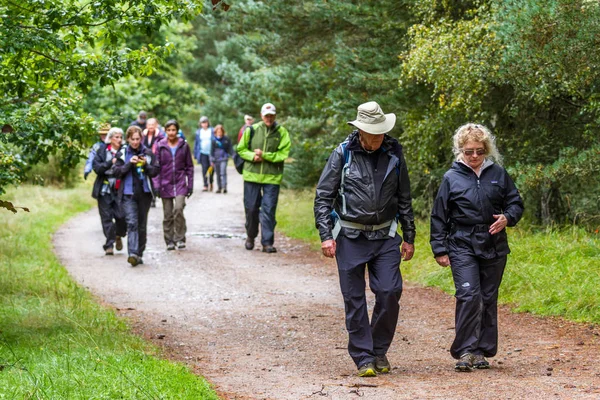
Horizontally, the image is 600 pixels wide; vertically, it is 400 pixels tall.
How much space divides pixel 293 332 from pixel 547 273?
3.19m

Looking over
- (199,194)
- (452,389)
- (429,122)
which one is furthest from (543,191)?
(199,194)

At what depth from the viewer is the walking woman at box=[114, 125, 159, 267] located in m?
14.1

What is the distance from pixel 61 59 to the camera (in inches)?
364

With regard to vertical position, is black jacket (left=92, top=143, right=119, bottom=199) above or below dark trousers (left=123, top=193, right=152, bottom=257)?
above

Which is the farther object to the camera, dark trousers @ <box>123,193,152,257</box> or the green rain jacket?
the green rain jacket

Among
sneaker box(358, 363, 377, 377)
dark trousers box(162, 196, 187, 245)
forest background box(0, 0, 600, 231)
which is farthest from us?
dark trousers box(162, 196, 187, 245)

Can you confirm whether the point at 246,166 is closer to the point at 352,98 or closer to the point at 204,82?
the point at 352,98

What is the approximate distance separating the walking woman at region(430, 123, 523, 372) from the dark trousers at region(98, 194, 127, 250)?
8.46 metres

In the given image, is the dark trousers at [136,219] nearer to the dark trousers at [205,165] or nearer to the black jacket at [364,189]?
the black jacket at [364,189]

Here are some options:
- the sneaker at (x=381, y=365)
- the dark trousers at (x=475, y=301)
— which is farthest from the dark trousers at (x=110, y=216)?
the dark trousers at (x=475, y=301)

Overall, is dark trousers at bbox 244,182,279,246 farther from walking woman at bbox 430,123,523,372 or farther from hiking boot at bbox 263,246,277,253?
walking woman at bbox 430,123,523,372

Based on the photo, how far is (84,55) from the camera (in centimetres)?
906

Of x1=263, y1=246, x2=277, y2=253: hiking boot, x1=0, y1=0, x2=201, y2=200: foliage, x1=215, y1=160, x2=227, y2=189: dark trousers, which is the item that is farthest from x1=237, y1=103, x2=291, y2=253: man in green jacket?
x1=215, y1=160, x2=227, y2=189: dark trousers

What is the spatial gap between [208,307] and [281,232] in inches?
314
